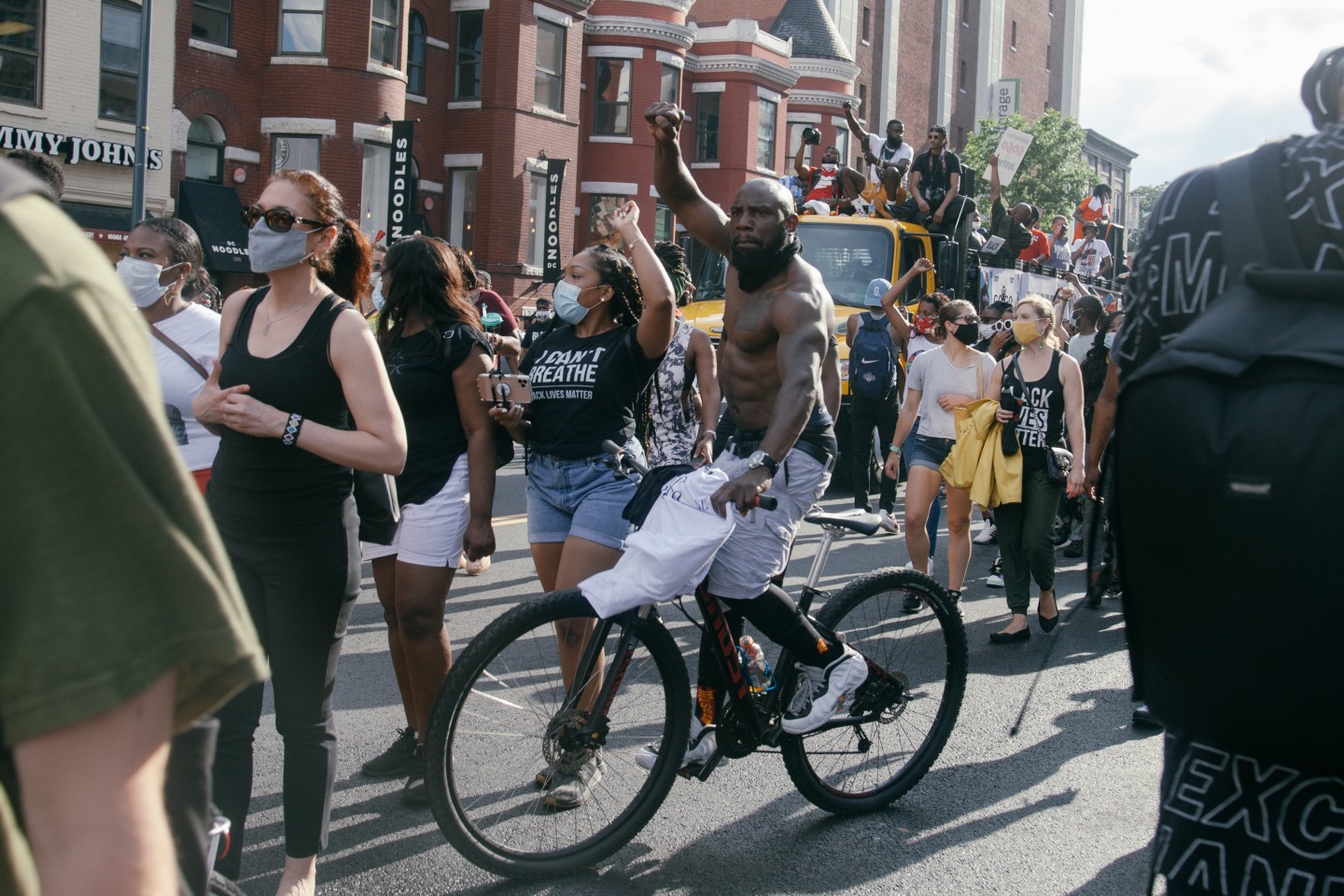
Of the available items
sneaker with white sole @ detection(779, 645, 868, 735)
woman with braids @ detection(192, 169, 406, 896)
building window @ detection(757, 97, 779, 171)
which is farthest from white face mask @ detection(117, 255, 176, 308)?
building window @ detection(757, 97, 779, 171)

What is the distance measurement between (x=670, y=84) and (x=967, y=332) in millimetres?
30930

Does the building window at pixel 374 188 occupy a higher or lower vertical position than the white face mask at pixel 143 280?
higher

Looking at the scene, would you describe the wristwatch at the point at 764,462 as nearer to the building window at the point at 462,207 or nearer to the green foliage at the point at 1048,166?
the building window at the point at 462,207

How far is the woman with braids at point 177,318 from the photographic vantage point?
425 centimetres

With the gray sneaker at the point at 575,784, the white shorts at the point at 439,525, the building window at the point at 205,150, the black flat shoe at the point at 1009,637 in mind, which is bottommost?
the black flat shoe at the point at 1009,637

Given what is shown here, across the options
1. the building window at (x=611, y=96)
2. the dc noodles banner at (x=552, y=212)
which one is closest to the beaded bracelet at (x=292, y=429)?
the dc noodles banner at (x=552, y=212)

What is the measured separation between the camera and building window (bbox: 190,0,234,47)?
25438 millimetres

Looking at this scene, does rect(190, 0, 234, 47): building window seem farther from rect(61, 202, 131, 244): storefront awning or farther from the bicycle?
the bicycle

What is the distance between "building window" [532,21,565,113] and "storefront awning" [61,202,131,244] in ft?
38.6

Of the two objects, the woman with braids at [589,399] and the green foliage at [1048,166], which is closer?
the woman with braids at [589,399]

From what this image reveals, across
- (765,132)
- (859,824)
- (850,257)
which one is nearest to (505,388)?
(859,824)

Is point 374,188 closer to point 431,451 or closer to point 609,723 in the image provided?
point 431,451

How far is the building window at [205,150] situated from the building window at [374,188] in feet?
9.42

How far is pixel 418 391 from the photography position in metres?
4.55
